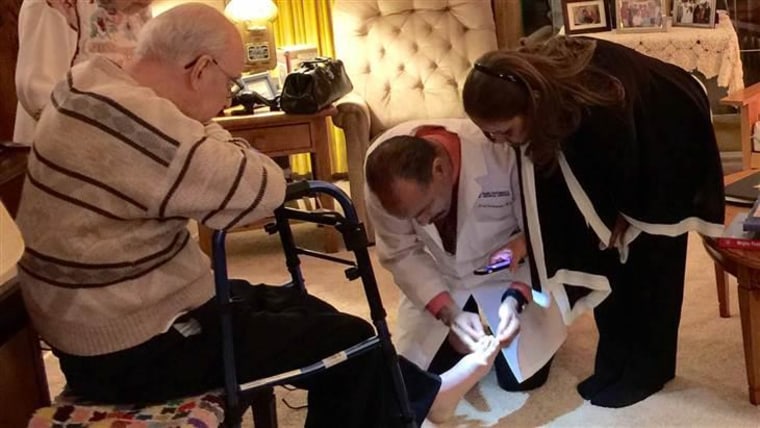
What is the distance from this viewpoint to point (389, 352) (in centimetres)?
177

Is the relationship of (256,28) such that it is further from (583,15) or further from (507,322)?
(507,322)

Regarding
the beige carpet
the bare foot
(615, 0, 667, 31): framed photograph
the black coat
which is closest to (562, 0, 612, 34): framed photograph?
(615, 0, 667, 31): framed photograph

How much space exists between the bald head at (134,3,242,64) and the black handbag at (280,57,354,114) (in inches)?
79.6

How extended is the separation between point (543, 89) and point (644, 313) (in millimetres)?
727

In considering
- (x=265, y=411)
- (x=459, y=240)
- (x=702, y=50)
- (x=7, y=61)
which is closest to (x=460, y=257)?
(x=459, y=240)

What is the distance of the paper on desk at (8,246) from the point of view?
3.98 ft

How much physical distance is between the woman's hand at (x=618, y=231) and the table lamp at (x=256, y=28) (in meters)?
2.13

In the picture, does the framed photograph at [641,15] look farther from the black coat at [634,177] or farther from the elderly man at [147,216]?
the elderly man at [147,216]

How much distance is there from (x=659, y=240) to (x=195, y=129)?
4.34ft

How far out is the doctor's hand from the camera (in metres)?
2.40

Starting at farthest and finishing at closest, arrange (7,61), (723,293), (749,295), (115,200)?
(7,61), (723,293), (749,295), (115,200)

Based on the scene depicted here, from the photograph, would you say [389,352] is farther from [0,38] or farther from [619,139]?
[0,38]

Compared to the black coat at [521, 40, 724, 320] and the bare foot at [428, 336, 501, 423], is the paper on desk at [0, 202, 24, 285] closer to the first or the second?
the bare foot at [428, 336, 501, 423]

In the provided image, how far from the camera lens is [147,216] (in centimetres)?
153
